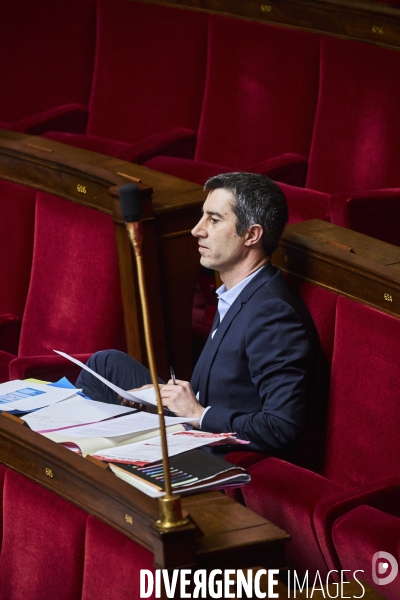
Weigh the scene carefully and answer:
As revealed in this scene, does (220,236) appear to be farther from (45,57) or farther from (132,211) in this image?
(45,57)

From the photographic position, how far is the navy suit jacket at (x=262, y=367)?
53cm

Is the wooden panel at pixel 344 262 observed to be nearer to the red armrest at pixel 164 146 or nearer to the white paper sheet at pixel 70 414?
the white paper sheet at pixel 70 414

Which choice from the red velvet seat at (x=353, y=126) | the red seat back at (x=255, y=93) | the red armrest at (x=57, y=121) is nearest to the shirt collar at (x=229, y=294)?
the red velvet seat at (x=353, y=126)

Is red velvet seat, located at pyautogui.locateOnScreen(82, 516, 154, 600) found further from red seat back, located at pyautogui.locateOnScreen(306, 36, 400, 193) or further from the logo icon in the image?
red seat back, located at pyautogui.locateOnScreen(306, 36, 400, 193)

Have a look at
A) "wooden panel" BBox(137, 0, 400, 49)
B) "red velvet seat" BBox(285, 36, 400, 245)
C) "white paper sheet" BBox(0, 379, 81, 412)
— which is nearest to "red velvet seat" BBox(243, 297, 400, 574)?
"white paper sheet" BBox(0, 379, 81, 412)

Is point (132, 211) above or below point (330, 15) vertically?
below

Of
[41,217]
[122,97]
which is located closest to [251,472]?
[41,217]

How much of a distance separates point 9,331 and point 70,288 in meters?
0.07

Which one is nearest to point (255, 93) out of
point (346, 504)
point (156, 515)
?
point (346, 504)

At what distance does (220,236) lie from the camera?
582mm

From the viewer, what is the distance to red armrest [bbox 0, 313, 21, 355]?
0.76 metres

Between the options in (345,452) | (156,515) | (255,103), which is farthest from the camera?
(255,103)

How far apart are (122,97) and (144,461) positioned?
0.67 meters

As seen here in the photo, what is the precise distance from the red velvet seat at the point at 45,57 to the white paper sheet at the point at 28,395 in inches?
20.5
